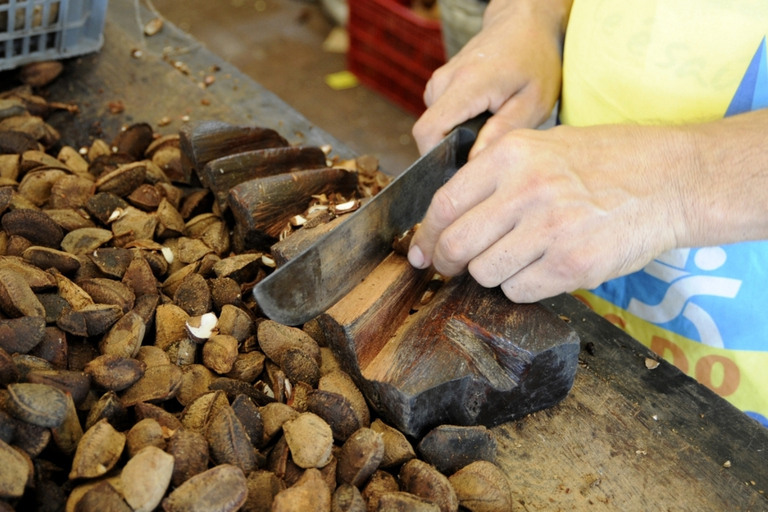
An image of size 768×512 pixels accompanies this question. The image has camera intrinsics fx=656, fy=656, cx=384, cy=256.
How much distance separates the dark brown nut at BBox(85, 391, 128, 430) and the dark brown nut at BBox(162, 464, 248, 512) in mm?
198

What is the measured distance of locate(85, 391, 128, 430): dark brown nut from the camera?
1.07 m

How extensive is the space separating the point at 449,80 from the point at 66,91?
1.25 m

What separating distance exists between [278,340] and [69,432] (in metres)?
0.38

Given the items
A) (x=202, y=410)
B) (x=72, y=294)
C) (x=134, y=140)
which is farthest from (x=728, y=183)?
(x=134, y=140)

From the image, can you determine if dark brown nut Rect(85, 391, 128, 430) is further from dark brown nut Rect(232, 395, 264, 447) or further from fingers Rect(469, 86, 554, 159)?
fingers Rect(469, 86, 554, 159)

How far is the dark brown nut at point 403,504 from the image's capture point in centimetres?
101

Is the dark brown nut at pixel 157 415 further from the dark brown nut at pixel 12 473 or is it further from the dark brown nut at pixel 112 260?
the dark brown nut at pixel 112 260

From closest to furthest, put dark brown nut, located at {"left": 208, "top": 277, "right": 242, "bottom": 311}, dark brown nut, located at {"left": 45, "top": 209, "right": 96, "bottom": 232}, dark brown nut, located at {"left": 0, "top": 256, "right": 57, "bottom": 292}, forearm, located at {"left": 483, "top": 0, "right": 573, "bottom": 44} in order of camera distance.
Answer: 1. dark brown nut, located at {"left": 0, "top": 256, "right": 57, "bottom": 292}
2. dark brown nut, located at {"left": 208, "top": 277, "right": 242, "bottom": 311}
3. dark brown nut, located at {"left": 45, "top": 209, "right": 96, "bottom": 232}
4. forearm, located at {"left": 483, "top": 0, "right": 573, "bottom": 44}

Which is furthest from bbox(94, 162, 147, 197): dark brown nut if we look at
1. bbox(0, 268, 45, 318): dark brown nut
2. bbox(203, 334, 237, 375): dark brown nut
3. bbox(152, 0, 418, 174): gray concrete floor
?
bbox(152, 0, 418, 174): gray concrete floor

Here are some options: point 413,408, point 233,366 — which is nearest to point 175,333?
point 233,366

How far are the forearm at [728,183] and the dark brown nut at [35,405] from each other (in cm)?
112

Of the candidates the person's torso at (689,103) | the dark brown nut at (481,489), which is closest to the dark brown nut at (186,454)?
the dark brown nut at (481,489)

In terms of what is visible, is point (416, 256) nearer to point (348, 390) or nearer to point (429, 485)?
point (348, 390)

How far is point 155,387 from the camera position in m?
1.12
